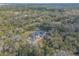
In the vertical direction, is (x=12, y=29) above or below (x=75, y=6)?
below

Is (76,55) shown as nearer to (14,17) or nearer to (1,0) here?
(14,17)

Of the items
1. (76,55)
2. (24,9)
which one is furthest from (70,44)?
(24,9)

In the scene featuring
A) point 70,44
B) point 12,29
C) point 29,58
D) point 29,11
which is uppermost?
point 29,11

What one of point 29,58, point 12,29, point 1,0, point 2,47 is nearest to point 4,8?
point 1,0
